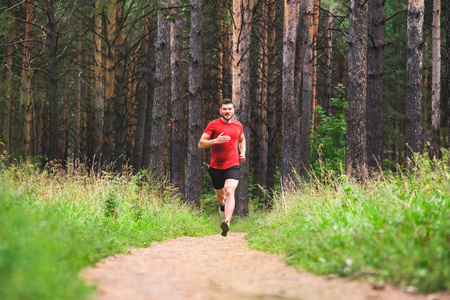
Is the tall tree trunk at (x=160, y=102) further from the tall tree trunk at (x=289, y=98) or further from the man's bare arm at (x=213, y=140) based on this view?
the man's bare arm at (x=213, y=140)

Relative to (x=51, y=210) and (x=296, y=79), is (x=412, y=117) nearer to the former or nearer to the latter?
(x=296, y=79)

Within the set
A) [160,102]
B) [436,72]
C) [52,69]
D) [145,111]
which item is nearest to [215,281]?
[160,102]

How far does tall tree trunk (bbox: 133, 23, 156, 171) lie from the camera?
805 inches

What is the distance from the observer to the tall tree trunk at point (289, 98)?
14.8 meters

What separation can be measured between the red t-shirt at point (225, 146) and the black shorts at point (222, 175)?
86 mm

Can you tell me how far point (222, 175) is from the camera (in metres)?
8.88

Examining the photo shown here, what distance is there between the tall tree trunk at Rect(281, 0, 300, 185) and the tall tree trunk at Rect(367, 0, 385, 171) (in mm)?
2529

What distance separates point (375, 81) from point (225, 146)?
25.1 ft

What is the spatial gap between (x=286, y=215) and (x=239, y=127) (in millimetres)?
2122

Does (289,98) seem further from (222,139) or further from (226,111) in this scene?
(222,139)

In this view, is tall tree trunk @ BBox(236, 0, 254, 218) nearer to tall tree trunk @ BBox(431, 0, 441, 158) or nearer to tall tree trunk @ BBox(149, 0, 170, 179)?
tall tree trunk @ BBox(149, 0, 170, 179)

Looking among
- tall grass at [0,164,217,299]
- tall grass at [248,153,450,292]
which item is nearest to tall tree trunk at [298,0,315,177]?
tall grass at [0,164,217,299]

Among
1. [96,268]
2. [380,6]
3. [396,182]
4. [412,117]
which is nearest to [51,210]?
[96,268]

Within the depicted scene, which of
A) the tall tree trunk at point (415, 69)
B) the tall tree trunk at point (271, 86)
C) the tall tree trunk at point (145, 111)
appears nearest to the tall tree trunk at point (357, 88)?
the tall tree trunk at point (415, 69)
